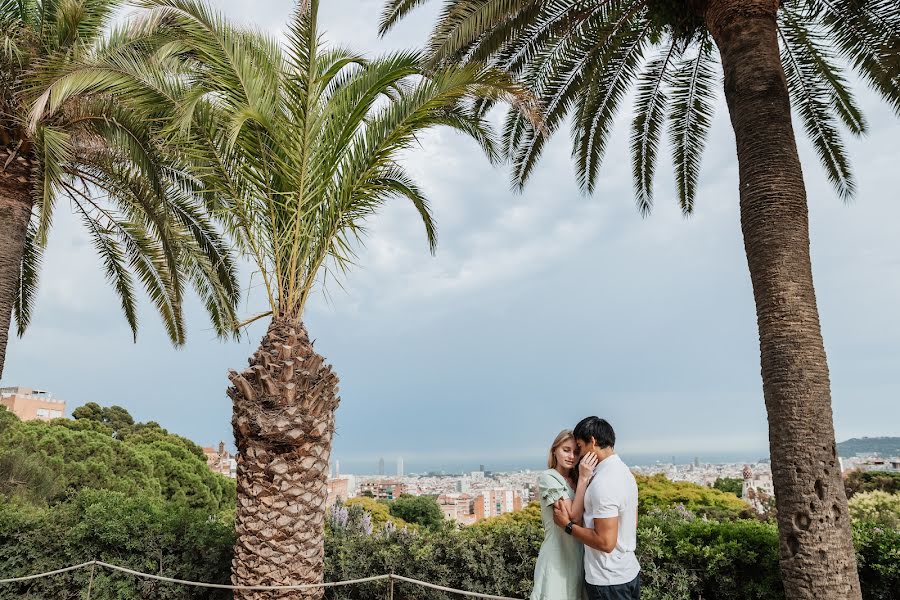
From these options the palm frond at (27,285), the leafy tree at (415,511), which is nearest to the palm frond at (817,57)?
the palm frond at (27,285)

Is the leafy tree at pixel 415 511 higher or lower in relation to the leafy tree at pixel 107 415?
lower

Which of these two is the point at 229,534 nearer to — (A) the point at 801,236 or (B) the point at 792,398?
(B) the point at 792,398

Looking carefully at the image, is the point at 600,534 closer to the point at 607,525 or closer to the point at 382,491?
the point at 607,525

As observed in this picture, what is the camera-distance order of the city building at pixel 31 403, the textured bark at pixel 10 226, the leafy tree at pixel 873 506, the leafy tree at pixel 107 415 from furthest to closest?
the city building at pixel 31 403, the leafy tree at pixel 107 415, the leafy tree at pixel 873 506, the textured bark at pixel 10 226

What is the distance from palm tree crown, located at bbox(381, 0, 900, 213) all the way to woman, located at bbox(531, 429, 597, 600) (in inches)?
184

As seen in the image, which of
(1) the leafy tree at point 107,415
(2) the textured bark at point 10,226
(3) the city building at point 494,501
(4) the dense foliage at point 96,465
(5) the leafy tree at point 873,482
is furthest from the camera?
(3) the city building at point 494,501

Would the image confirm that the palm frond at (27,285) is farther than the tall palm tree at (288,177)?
Yes

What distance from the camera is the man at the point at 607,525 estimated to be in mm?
2879

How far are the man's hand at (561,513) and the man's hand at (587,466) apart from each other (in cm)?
16

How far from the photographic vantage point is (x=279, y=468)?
4.93m

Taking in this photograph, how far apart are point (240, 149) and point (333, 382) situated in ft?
7.66

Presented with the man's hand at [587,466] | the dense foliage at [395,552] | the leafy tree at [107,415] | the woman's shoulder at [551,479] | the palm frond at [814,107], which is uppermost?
the palm frond at [814,107]

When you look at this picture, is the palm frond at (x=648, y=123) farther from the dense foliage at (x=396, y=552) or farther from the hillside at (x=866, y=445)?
the hillside at (x=866, y=445)

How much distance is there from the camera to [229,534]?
6754mm
